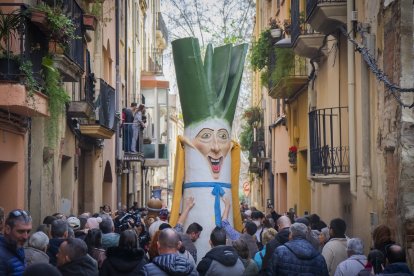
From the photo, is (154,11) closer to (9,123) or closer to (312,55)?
(312,55)

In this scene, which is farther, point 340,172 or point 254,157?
point 254,157

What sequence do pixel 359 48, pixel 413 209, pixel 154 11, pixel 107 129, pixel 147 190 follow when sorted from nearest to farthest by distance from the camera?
pixel 413 209 → pixel 359 48 → pixel 107 129 → pixel 147 190 → pixel 154 11

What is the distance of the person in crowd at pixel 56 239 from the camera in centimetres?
1067

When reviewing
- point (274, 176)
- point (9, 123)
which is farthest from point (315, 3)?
point (274, 176)

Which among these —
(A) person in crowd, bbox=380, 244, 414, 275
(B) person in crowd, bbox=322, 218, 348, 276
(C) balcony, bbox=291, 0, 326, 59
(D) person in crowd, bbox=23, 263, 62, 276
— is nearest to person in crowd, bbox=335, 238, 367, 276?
(B) person in crowd, bbox=322, 218, 348, 276

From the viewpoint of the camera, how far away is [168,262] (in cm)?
814

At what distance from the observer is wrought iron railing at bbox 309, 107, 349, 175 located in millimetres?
17297

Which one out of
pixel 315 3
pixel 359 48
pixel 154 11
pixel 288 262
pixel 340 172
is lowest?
pixel 288 262

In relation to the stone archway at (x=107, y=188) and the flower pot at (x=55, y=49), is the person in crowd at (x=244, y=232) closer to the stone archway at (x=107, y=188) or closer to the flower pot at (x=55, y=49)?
the flower pot at (x=55, y=49)

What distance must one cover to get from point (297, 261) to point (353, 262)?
0.77m

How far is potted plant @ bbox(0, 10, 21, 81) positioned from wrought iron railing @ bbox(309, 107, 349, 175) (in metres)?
5.66

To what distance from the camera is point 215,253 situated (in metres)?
10.0

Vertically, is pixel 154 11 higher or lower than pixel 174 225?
higher

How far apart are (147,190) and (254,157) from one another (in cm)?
813
